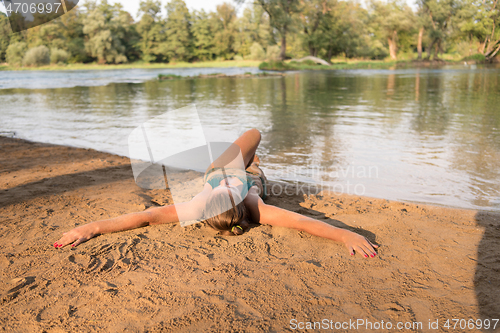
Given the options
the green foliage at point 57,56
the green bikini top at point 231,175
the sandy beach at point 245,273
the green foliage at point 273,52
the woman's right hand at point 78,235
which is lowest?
the sandy beach at point 245,273

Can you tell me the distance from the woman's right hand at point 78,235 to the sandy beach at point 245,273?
68mm

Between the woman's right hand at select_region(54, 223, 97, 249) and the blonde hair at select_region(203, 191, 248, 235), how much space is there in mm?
1124

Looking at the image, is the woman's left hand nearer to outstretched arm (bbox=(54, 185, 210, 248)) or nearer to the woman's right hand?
outstretched arm (bbox=(54, 185, 210, 248))

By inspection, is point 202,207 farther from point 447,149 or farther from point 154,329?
point 447,149

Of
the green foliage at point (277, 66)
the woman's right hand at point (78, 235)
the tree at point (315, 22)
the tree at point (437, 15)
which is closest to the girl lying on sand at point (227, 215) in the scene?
the woman's right hand at point (78, 235)

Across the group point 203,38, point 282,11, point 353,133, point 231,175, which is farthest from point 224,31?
point 231,175

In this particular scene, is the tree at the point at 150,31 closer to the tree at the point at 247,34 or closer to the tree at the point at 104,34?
the tree at the point at 104,34

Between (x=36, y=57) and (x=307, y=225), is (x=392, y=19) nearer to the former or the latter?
(x=36, y=57)

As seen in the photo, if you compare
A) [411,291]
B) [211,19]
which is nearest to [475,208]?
[411,291]

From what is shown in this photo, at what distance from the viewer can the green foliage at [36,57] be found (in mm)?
49344

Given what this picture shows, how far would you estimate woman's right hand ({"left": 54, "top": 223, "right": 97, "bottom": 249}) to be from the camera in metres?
3.04

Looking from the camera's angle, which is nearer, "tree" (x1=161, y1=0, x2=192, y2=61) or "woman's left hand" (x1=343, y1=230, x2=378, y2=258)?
"woman's left hand" (x1=343, y1=230, x2=378, y2=258)

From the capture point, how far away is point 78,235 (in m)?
3.13

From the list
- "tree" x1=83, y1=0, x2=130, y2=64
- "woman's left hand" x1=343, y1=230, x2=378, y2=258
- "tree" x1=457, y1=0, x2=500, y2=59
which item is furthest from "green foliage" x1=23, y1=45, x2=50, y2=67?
"tree" x1=457, y1=0, x2=500, y2=59
